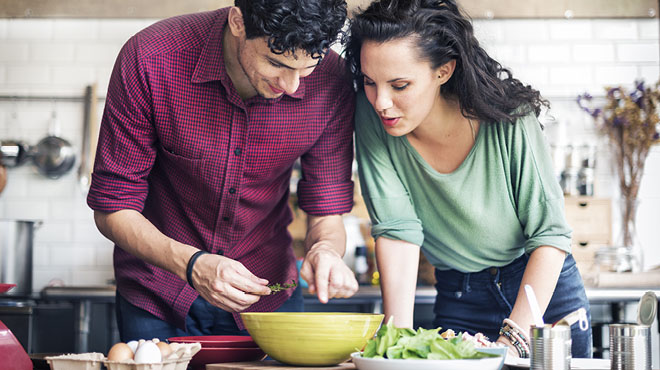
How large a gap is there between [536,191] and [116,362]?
3.70ft

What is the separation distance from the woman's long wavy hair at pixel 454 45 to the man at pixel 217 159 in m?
0.17

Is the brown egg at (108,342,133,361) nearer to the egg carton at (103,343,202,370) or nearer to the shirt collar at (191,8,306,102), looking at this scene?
the egg carton at (103,343,202,370)

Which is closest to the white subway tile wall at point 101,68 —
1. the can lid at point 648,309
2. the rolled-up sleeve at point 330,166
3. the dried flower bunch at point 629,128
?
the dried flower bunch at point 629,128

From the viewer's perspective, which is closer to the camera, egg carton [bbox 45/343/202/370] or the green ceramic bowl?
egg carton [bbox 45/343/202/370]

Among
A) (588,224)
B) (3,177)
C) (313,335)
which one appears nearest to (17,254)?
(3,177)

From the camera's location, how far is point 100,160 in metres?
1.90

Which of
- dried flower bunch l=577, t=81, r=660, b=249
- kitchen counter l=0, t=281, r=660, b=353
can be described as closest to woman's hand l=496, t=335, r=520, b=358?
kitchen counter l=0, t=281, r=660, b=353

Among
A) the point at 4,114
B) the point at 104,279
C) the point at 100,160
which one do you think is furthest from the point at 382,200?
the point at 4,114

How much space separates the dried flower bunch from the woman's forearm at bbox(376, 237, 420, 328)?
105 inches

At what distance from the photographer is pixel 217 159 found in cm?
193

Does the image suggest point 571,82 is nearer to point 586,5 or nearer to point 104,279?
point 586,5

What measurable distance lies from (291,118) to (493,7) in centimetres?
317

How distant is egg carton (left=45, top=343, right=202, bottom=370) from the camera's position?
Result: 118cm

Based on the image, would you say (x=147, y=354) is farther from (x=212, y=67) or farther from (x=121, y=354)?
(x=212, y=67)
